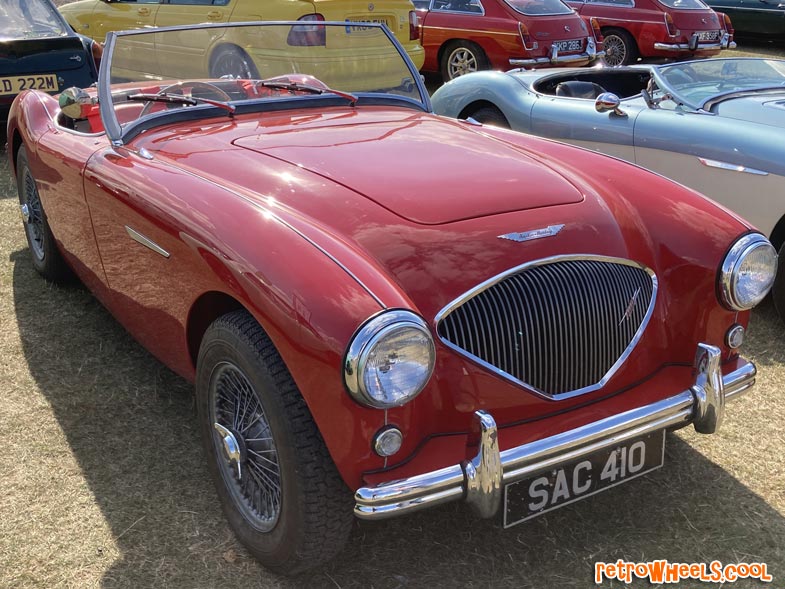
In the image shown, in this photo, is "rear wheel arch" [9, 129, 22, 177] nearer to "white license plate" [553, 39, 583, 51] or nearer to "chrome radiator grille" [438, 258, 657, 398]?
"chrome radiator grille" [438, 258, 657, 398]

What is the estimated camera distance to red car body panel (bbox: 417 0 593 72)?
393 inches

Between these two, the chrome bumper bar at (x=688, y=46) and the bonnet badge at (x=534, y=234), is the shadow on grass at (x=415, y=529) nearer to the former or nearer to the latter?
the bonnet badge at (x=534, y=234)

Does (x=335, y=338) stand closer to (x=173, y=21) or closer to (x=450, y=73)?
(x=173, y=21)

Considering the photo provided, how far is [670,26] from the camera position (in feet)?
37.0

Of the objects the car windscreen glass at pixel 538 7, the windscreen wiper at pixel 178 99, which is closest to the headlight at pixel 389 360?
the windscreen wiper at pixel 178 99

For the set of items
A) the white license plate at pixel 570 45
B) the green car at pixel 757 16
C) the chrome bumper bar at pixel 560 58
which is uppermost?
the white license plate at pixel 570 45

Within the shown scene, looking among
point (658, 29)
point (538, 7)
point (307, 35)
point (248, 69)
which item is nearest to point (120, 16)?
point (538, 7)

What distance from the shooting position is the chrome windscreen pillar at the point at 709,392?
8.04ft

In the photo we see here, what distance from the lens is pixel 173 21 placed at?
8.30 metres

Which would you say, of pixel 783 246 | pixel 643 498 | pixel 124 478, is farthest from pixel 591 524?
pixel 783 246

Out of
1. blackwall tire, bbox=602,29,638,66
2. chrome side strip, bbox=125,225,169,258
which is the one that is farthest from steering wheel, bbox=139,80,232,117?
blackwall tire, bbox=602,29,638,66

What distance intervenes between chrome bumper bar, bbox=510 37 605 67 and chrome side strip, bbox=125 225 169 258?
25.6 feet

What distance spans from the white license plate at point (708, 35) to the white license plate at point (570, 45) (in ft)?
7.25

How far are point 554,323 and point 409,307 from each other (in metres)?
0.48
